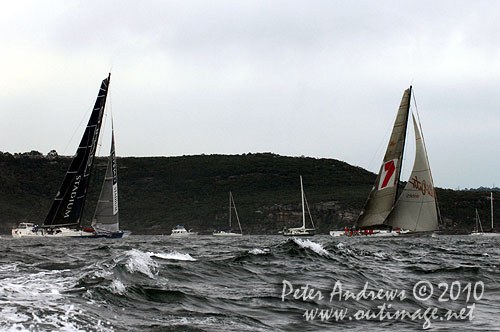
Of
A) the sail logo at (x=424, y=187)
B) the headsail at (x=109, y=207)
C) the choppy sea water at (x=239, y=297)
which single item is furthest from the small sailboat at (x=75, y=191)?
the choppy sea water at (x=239, y=297)

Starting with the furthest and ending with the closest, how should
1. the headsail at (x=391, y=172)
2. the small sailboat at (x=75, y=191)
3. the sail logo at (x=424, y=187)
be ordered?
1. the headsail at (x=391, y=172)
2. the small sailboat at (x=75, y=191)
3. the sail logo at (x=424, y=187)

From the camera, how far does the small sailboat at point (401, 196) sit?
174ft

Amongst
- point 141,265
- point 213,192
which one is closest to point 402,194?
point 141,265

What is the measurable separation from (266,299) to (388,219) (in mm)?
43345

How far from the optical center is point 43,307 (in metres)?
10.7

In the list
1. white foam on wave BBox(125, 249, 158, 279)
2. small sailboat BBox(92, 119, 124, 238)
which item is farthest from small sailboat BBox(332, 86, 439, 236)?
white foam on wave BBox(125, 249, 158, 279)

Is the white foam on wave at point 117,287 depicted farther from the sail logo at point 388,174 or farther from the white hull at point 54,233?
the sail logo at point 388,174

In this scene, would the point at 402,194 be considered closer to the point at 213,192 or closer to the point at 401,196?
the point at 401,196

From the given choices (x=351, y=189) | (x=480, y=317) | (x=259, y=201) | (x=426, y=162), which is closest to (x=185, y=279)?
(x=480, y=317)

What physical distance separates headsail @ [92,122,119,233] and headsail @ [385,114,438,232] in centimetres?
2411

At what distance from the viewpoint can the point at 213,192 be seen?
131 metres

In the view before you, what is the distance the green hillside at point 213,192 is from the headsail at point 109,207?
4875 cm

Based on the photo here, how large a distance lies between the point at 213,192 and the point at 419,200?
265ft

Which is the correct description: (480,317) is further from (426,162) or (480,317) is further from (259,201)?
(259,201)
